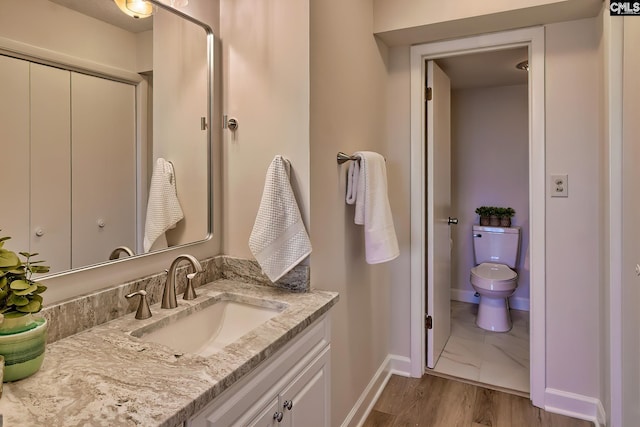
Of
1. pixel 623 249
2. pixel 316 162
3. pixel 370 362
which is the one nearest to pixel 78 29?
pixel 316 162

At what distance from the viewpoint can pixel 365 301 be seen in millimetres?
2062

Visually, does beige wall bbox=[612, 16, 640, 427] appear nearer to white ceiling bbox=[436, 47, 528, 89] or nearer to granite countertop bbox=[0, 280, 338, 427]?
white ceiling bbox=[436, 47, 528, 89]

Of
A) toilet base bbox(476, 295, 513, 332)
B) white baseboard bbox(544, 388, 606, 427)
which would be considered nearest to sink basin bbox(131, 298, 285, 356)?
white baseboard bbox(544, 388, 606, 427)

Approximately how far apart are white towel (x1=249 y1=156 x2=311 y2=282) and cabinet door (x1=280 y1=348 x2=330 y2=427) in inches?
14.1

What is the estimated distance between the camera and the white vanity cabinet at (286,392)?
916mm

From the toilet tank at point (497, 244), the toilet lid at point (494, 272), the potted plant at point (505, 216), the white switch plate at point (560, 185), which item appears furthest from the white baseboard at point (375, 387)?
the potted plant at point (505, 216)

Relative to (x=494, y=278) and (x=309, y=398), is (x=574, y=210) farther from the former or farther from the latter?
(x=309, y=398)

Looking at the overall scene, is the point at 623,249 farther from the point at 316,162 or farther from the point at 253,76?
the point at 253,76

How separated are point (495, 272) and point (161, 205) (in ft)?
9.06

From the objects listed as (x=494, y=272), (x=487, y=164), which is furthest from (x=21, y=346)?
(x=487, y=164)

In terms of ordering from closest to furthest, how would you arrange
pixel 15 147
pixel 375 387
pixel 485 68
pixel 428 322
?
pixel 15 147, pixel 375 387, pixel 428 322, pixel 485 68

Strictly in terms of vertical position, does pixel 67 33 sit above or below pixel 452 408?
above

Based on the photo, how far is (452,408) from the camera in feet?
6.97

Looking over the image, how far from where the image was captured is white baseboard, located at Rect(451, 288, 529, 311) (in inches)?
144
